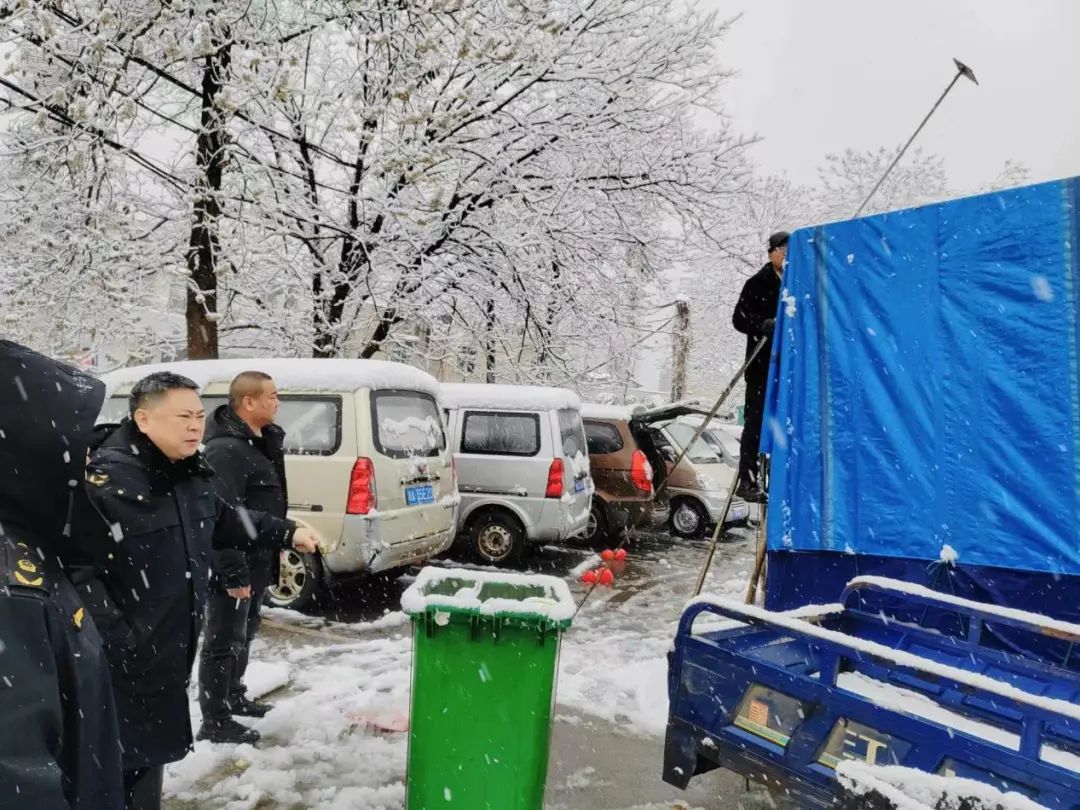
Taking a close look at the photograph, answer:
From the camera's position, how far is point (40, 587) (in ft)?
4.54

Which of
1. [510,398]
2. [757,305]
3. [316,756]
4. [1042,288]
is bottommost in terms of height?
[316,756]

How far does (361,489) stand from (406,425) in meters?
0.91

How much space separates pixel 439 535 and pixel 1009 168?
33629mm

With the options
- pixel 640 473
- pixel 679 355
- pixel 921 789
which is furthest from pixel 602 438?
pixel 679 355

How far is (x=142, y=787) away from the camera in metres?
2.59

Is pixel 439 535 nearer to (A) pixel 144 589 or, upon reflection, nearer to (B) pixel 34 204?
(A) pixel 144 589

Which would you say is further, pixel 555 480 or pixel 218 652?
pixel 555 480

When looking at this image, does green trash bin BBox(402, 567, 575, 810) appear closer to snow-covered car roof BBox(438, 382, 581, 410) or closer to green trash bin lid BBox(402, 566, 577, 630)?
green trash bin lid BBox(402, 566, 577, 630)

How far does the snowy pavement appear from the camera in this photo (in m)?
3.63

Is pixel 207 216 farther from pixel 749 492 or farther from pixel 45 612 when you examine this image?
pixel 45 612

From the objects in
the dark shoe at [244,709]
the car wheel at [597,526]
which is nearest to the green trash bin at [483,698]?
the dark shoe at [244,709]

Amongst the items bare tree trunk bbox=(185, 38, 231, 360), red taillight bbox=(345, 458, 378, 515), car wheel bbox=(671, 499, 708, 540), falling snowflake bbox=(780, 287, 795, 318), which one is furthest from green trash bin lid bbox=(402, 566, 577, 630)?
car wheel bbox=(671, 499, 708, 540)

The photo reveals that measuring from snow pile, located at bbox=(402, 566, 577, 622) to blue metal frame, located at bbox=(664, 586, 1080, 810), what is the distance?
60 centimetres

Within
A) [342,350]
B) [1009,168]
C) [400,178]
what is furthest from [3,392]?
[1009,168]
